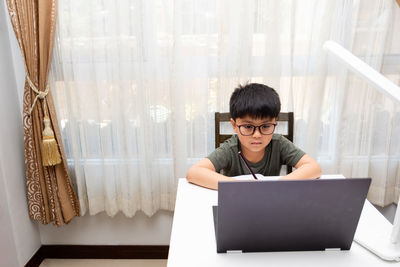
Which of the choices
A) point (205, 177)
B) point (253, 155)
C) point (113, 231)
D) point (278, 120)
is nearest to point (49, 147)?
point (113, 231)

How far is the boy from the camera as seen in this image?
1096mm

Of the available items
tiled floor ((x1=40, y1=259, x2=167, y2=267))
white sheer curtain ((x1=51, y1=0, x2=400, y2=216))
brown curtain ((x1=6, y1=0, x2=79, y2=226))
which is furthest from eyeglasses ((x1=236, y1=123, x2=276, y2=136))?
tiled floor ((x1=40, y1=259, x2=167, y2=267))

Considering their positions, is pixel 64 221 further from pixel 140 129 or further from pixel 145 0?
pixel 145 0

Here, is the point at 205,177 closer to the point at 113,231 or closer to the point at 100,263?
the point at 113,231

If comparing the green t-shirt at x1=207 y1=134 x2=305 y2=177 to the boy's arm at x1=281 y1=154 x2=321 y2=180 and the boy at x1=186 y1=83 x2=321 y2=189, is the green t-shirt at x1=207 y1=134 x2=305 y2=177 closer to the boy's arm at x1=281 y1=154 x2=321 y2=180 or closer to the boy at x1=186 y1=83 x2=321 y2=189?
the boy at x1=186 y1=83 x2=321 y2=189

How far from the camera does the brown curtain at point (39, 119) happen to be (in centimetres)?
151

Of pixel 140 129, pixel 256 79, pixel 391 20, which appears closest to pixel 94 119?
pixel 140 129

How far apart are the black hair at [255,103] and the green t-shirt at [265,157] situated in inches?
6.5

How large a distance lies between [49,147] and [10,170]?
0.28m

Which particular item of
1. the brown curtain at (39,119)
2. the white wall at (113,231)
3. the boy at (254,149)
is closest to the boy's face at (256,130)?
the boy at (254,149)

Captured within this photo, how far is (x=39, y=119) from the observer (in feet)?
5.37

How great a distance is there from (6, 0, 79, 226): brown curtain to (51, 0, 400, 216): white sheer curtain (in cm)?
7

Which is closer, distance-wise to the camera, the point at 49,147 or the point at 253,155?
the point at 253,155

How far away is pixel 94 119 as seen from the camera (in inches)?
67.3
